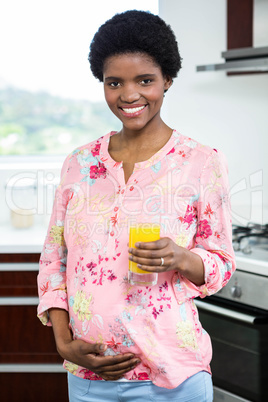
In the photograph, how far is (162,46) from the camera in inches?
43.3

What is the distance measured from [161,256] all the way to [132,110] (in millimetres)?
329

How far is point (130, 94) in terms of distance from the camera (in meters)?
1.08

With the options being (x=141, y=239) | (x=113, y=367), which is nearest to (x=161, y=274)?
(x=141, y=239)

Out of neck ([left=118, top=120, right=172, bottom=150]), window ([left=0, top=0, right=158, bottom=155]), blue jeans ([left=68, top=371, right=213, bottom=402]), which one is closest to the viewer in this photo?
blue jeans ([left=68, top=371, right=213, bottom=402])

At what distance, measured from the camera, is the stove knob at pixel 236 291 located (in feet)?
6.15

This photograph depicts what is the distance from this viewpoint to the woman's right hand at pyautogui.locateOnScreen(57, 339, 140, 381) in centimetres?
105

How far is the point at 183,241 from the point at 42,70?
1.97 meters

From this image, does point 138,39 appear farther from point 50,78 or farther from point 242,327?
point 50,78

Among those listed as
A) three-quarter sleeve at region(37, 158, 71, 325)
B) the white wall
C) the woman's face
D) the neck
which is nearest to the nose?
the woman's face

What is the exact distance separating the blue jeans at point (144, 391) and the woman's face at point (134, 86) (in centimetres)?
55

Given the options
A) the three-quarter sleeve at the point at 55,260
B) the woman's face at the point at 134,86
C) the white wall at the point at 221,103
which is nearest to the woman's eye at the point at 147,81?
the woman's face at the point at 134,86

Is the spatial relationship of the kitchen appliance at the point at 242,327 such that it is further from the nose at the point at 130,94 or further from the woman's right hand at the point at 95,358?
the nose at the point at 130,94

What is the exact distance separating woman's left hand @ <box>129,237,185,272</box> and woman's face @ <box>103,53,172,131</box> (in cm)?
29

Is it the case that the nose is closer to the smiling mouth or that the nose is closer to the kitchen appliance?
the smiling mouth
